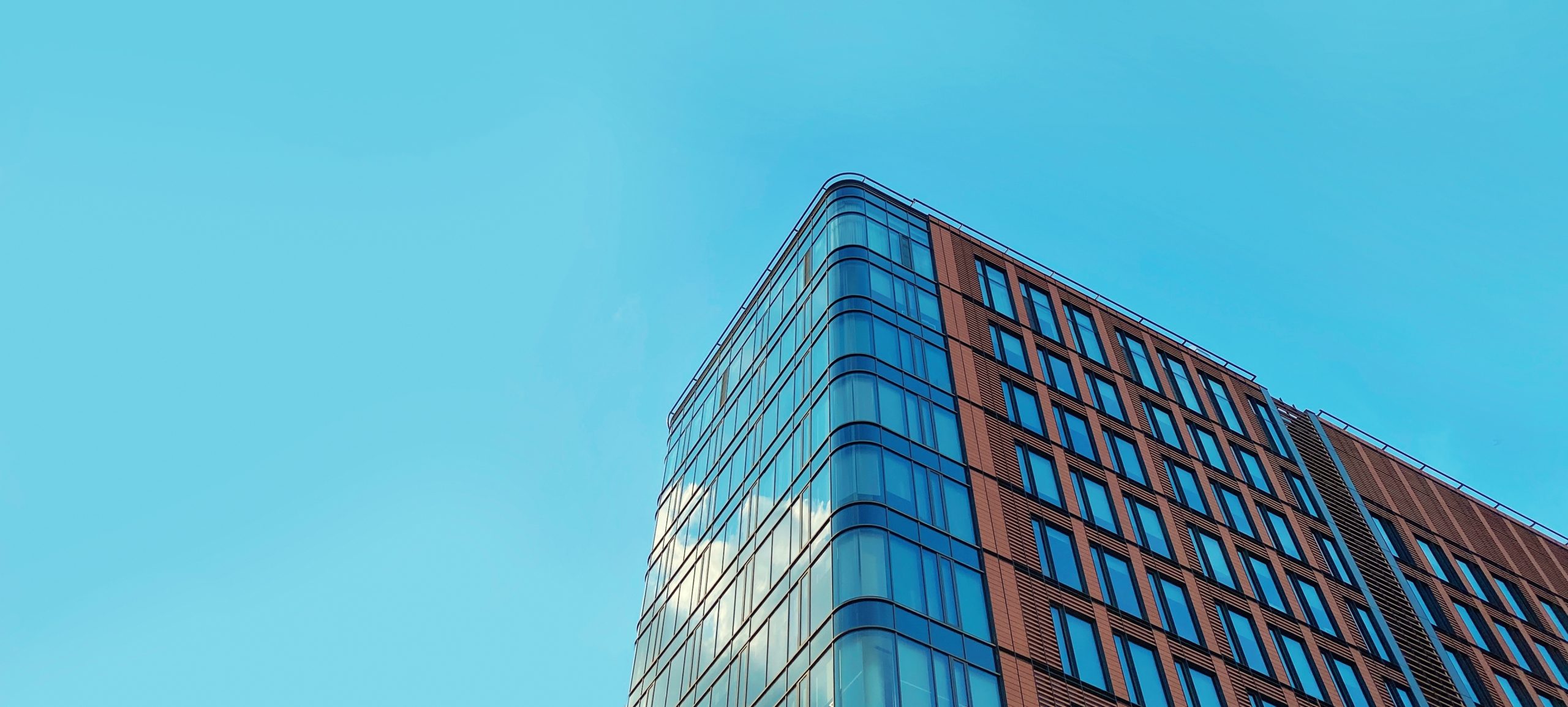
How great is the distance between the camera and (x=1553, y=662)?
2149 inches

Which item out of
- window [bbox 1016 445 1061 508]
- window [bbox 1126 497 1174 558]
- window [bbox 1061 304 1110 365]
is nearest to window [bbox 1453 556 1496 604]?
window [bbox 1061 304 1110 365]

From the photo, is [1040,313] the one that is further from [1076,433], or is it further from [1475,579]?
[1475,579]

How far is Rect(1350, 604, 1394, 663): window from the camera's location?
154 feet

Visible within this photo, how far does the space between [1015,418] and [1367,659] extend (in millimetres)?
16489

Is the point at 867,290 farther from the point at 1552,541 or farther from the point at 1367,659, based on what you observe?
the point at 1552,541

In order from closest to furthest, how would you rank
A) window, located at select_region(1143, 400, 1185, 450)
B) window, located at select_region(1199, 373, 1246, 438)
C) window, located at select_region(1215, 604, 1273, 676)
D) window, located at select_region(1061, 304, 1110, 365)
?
1. window, located at select_region(1215, 604, 1273, 676)
2. window, located at select_region(1143, 400, 1185, 450)
3. window, located at select_region(1061, 304, 1110, 365)
4. window, located at select_region(1199, 373, 1246, 438)

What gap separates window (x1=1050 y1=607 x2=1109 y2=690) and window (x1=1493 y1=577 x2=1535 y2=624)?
3219 centimetres

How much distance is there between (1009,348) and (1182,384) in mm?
12106

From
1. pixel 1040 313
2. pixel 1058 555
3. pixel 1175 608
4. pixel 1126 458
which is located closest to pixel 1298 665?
pixel 1175 608

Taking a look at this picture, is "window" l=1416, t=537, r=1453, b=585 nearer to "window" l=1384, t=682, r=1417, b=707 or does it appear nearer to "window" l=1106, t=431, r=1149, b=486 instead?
"window" l=1384, t=682, r=1417, b=707

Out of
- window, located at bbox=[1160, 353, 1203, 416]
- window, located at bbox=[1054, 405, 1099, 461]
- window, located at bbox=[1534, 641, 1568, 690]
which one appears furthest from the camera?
window, located at bbox=[1160, 353, 1203, 416]

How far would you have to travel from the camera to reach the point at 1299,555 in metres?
50.0

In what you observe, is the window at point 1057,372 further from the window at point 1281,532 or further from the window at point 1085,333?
the window at point 1281,532

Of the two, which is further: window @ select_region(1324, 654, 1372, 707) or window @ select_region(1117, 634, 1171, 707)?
window @ select_region(1324, 654, 1372, 707)
